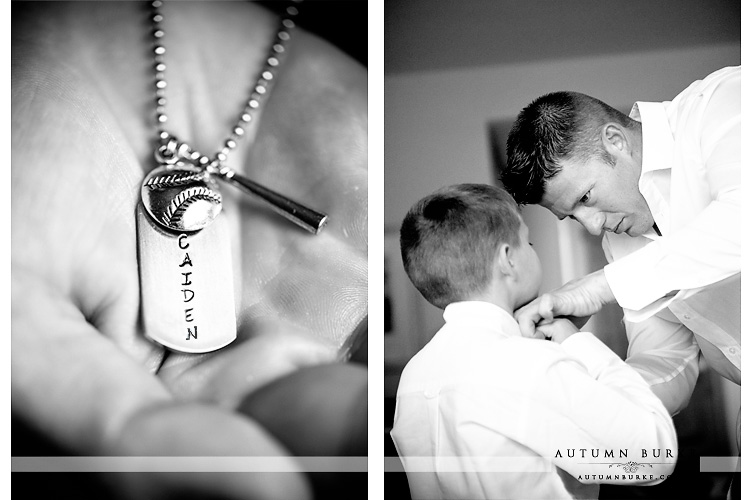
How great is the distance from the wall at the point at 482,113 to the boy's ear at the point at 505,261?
0.06 m

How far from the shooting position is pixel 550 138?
139 cm

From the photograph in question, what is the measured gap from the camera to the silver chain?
1.47 meters

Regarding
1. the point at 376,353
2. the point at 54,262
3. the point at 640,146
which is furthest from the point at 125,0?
the point at 640,146

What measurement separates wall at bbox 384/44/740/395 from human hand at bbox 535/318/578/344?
0.23 ft

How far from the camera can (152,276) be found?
1.44 m

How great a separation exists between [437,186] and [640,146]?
0.38 m

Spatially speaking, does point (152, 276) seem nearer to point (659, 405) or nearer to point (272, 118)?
point (272, 118)

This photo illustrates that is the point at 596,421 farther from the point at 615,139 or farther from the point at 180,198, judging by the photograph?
the point at 180,198

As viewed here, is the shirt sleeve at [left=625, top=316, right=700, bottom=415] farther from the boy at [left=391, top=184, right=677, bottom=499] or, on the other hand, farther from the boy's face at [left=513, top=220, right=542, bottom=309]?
the boy's face at [left=513, top=220, right=542, bottom=309]

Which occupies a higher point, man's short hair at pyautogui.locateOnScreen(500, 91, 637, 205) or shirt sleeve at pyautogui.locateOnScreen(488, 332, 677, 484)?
man's short hair at pyautogui.locateOnScreen(500, 91, 637, 205)

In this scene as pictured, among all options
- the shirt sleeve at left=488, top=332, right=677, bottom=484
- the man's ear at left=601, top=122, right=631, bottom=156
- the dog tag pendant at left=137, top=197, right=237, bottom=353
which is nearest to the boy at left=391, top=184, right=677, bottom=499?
the shirt sleeve at left=488, top=332, right=677, bottom=484

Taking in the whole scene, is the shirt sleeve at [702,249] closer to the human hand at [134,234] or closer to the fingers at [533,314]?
the fingers at [533,314]

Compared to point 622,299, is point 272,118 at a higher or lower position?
higher

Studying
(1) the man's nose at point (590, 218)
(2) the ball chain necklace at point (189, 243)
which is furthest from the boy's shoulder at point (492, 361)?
(2) the ball chain necklace at point (189, 243)
